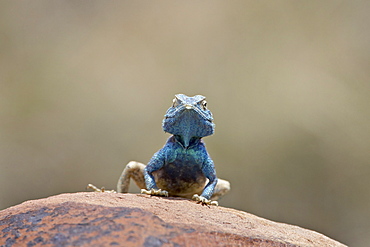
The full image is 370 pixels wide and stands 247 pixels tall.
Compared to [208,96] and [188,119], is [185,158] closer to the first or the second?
[188,119]

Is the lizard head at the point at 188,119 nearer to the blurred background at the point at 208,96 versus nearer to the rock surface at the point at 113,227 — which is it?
the rock surface at the point at 113,227

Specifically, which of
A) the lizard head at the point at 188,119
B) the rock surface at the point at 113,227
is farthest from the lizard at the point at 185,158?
the rock surface at the point at 113,227

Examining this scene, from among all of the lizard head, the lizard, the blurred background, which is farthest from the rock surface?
the blurred background

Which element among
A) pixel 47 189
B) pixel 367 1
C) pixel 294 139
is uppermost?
pixel 367 1

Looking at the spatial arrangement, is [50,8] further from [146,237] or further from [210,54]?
[146,237]

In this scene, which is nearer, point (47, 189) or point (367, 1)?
point (47, 189)

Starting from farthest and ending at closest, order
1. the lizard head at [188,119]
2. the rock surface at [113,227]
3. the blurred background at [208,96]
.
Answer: the blurred background at [208,96] → the lizard head at [188,119] → the rock surface at [113,227]

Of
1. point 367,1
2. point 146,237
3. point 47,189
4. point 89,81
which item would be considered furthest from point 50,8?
point 146,237
